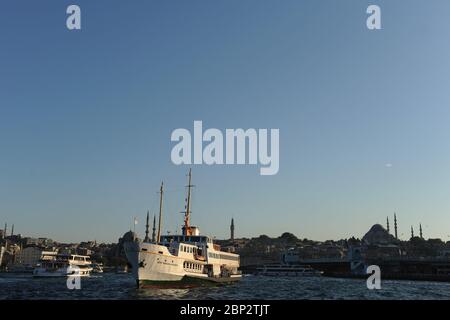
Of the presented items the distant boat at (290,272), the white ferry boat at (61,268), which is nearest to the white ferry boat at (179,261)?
the white ferry boat at (61,268)

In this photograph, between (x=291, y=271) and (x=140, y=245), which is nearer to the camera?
(x=140, y=245)

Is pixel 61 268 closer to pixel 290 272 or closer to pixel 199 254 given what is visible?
pixel 199 254

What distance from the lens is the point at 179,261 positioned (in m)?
57.3

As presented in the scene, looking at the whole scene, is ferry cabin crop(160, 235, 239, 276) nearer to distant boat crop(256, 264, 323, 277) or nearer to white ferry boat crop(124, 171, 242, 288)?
white ferry boat crop(124, 171, 242, 288)

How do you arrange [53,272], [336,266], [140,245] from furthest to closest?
1. [336,266]
2. [53,272]
3. [140,245]

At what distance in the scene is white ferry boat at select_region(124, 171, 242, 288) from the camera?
52838mm

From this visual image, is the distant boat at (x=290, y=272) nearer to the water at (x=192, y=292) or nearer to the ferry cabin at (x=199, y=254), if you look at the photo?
the water at (x=192, y=292)

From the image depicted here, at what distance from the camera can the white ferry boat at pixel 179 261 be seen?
52.8 metres

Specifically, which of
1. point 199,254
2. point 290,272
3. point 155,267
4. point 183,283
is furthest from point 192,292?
point 290,272

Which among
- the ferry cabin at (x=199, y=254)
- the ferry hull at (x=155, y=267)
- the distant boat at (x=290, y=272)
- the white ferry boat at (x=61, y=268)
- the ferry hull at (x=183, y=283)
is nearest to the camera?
the ferry hull at (x=155, y=267)
